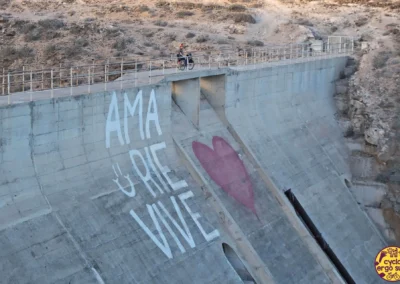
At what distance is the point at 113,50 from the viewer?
35594mm

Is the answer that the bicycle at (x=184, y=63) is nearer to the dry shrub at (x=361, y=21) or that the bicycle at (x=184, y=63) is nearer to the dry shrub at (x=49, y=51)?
the dry shrub at (x=49, y=51)

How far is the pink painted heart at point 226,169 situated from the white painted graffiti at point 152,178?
179cm

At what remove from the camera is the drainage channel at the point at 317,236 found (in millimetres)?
22031

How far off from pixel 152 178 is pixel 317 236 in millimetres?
7836

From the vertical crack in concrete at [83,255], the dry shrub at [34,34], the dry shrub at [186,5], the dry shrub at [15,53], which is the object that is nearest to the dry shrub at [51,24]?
the dry shrub at [34,34]

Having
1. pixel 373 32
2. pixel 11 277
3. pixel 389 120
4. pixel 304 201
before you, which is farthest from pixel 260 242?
pixel 373 32

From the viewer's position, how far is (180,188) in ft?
60.9

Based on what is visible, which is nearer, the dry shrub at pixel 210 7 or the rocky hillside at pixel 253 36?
the rocky hillside at pixel 253 36

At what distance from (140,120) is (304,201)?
8.20m

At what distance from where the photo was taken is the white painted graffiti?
16859 millimetres

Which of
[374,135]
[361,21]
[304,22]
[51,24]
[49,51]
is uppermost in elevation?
[49,51]

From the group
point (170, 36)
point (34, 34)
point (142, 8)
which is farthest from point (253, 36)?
point (34, 34)

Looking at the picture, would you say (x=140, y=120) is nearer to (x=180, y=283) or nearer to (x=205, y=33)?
(x=180, y=283)

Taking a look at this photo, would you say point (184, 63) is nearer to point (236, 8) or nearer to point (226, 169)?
point (226, 169)
